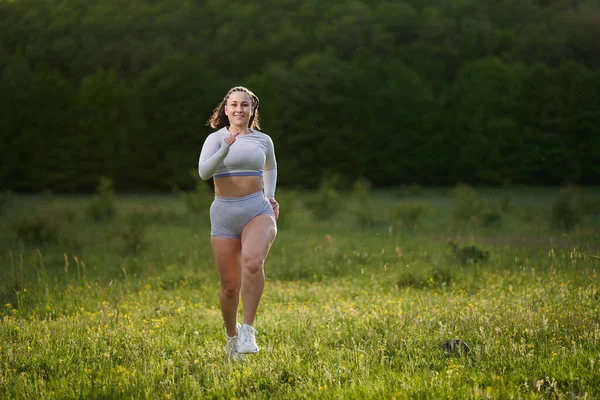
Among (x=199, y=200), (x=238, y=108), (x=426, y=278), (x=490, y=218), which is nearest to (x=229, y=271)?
(x=238, y=108)

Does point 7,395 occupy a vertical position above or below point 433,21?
below

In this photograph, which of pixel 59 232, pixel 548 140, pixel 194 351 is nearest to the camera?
pixel 194 351

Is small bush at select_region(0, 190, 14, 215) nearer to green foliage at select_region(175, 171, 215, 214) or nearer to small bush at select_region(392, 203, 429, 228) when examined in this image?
green foliage at select_region(175, 171, 215, 214)

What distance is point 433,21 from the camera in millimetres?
52344

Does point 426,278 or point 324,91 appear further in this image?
point 324,91

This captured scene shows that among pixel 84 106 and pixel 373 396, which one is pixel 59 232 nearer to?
pixel 373 396

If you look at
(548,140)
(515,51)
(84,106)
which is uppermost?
(515,51)

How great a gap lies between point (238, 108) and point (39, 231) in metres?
11.8

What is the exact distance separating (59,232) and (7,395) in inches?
483

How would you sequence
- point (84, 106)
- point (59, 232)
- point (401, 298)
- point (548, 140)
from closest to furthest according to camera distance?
1. point (401, 298)
2. point (59, 232)
3. point (548, 140)
4. point (84, 106)

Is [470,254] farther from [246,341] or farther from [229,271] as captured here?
[246,341]

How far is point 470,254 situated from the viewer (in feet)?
34.3

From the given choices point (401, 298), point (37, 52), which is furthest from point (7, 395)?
point (37, 52)

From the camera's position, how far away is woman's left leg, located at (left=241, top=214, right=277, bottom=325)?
4723 millimetres
